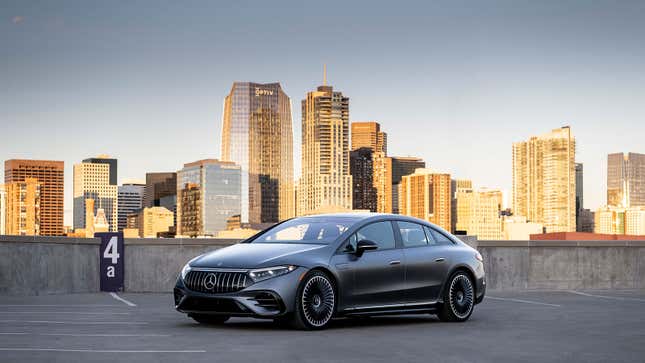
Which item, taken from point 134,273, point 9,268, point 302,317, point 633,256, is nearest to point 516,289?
point 633,256

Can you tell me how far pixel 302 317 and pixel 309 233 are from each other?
1382 mm

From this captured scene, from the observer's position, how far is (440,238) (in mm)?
14477

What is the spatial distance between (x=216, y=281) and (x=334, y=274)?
4.38 feet

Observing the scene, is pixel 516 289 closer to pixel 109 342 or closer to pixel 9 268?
pixel 9 268

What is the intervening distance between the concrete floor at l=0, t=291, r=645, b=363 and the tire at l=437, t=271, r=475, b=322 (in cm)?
21

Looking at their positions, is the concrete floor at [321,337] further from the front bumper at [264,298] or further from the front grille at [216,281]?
the front grille at [216,281]

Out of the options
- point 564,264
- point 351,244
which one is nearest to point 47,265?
point 351,244

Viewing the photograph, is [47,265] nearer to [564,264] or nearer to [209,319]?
[209,319]

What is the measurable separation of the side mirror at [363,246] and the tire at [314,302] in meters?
0.58

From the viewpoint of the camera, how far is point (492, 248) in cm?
2316

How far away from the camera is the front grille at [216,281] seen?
12125mm

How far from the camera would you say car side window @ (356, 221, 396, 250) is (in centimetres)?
1333

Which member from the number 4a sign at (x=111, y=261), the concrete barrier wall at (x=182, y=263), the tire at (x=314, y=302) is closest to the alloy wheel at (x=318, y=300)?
the tire at (x=314, y=302)

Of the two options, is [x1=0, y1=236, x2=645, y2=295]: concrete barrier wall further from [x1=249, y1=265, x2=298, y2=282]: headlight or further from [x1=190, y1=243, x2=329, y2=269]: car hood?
[x1=249, y1=265, x2=298, y2=282]: headlight
